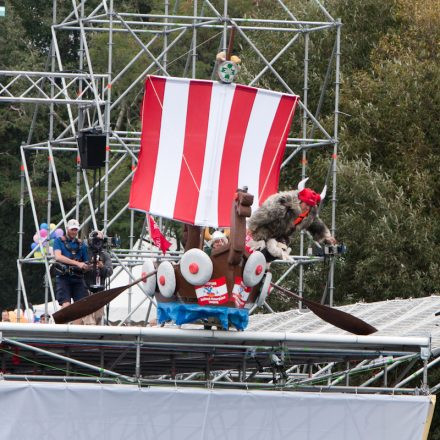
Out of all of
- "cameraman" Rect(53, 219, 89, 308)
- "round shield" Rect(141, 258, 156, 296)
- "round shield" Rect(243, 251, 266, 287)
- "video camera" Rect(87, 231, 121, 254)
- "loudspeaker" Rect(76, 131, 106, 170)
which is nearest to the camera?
"round shield" Rect(243, 251, 266, 287)

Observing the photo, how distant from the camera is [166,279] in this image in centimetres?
1459

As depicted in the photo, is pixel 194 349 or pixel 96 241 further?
pixel 96 241

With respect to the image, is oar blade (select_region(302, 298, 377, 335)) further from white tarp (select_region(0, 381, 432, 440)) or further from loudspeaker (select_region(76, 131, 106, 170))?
loudspeaker (select_region(76, 131, 106, 170))

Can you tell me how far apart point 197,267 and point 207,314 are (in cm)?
49

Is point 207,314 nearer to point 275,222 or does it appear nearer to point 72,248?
point 275,222

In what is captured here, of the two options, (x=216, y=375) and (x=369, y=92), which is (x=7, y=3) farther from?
(x=216, y=375)

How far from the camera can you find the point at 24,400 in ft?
46.3

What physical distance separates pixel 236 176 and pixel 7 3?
107 ft

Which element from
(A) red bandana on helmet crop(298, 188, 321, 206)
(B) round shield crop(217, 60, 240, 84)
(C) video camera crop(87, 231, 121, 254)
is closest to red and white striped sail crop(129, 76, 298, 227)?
(B) round shield crop(217, 60, 240, 84)

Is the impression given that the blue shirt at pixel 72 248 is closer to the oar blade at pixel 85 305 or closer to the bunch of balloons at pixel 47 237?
the bunch of balloons at pixel 47 237

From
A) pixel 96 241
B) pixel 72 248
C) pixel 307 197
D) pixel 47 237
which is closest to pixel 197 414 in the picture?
pixel 307 197

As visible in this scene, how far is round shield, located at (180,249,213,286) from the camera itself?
14.3 metres

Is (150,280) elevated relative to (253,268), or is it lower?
lower

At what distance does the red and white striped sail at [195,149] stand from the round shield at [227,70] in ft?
1.06
